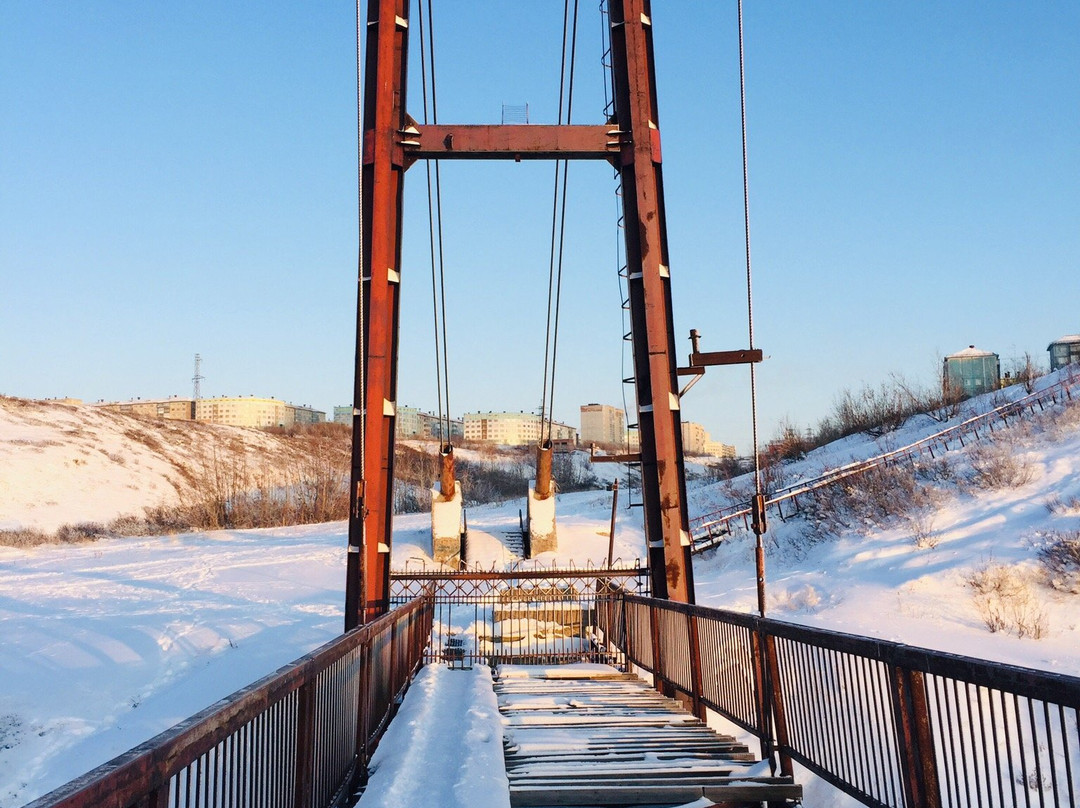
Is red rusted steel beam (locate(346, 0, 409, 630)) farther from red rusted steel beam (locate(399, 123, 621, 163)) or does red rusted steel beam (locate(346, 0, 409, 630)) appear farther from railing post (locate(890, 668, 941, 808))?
railing post (locate(890, 668, 941, 808))

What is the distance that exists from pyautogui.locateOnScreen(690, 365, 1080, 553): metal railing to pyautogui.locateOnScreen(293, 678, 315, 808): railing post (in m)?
25.9

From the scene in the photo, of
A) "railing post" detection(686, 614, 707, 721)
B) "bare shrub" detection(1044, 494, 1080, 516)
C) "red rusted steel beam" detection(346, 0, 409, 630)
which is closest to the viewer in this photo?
"railing post" detection(686, 614, 707, 721)

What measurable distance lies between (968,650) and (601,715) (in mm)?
8644

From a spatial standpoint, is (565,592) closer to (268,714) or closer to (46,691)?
(46,691)

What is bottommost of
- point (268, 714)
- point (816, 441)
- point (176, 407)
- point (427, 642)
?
point (427, 642)

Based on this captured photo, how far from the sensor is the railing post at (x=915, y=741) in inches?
142

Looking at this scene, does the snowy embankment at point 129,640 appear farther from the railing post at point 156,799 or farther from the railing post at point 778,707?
the railing post at point 156,799

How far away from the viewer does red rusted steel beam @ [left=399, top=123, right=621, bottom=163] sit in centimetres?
1193

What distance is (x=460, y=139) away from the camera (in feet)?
39.2

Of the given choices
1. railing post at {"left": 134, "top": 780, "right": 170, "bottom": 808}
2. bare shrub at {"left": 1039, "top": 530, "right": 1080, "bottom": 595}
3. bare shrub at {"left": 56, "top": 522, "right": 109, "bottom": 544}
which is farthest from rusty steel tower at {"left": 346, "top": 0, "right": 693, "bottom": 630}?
bare shrub at {"left": 56, "top": 522, "right": 109, "bottom": 544}

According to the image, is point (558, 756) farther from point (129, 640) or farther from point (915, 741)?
point (129, 640)

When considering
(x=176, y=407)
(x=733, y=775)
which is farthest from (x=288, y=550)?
(x=176, y=407)

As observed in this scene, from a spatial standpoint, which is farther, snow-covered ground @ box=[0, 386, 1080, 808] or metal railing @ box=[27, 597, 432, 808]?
snow-covered ground @ box=[0, 386, 1080, 808]

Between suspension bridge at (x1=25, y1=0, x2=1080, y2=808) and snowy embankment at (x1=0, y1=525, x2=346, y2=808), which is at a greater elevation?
suspension bridge at (x1=25, y1=0, x2=1080, y2=808)
